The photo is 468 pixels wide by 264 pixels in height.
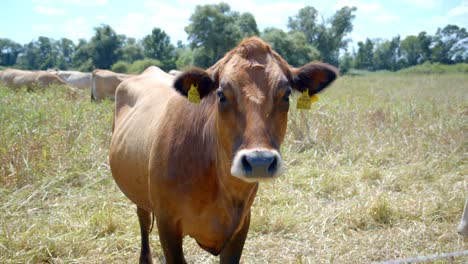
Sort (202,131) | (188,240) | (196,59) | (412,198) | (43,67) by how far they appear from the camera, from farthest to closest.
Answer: (43,67) → (196,59) → (412,198) → (188,240) → (202,131)

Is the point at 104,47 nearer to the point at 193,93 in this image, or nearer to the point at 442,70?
the point at 442,70

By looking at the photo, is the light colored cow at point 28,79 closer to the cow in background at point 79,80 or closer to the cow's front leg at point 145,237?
the cow in background at point 79,80

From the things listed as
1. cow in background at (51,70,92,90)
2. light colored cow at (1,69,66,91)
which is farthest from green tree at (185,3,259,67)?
light colored cow at (1,69,66,91)

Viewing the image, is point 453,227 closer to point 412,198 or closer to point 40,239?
point 412,198

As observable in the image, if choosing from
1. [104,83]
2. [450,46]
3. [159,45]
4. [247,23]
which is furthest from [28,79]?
[450,46]

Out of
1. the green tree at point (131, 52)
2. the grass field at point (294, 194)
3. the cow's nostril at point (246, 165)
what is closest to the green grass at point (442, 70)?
the grass field at point (294, 194)

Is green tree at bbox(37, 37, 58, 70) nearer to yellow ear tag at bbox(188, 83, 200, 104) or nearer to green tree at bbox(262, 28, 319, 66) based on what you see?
green tree at bbox(262, 28, 319, 66)

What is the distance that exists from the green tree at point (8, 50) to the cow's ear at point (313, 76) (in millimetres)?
105102

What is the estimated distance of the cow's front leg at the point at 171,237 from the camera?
2.94 m

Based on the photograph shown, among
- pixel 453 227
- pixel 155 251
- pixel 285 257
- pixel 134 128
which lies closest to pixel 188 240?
pixel 155 251

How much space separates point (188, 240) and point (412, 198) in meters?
3.67

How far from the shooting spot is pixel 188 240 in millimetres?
4570

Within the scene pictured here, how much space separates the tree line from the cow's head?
1594cm

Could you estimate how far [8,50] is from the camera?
94.1 metres
